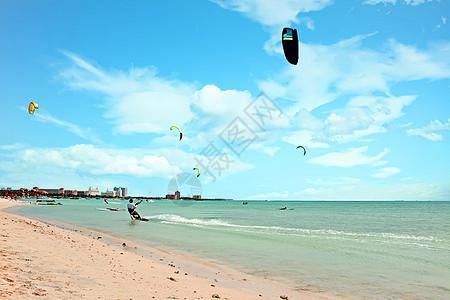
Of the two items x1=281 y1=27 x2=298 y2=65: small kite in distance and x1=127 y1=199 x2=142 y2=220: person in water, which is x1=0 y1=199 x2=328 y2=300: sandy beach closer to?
x1=281 y1=27 x2=298 y2=65: small kite in distance

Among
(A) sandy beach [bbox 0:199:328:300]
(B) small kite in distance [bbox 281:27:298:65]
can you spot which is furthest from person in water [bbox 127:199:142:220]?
(B) small kite in distance [bbox 281:27:298:65]

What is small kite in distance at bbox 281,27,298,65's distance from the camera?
987 cm

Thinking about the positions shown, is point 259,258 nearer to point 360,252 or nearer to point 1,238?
point 360,252

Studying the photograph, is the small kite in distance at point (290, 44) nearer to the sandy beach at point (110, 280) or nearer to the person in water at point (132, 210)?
the sandy beach at point (110, 280)

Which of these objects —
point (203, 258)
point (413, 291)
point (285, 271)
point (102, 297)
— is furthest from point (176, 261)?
point (413, 291)

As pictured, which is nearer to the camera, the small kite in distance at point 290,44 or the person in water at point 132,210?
the small kite in distance at point 290,44

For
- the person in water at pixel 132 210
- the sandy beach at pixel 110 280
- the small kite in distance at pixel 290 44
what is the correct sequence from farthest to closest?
the person in water at pixel 132 210
the small kite in distance at pixel 290 44
the sandy beach at pixel 110 280

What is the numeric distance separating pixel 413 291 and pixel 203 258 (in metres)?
7.15

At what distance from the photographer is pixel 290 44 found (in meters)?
10.4

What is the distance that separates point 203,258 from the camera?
40.5 feet

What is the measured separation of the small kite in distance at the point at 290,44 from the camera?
32.4ft

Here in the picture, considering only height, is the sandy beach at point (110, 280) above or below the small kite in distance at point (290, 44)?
below

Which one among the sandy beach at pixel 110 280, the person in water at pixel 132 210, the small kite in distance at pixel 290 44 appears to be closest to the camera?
the sandy beach at pixel 110 280

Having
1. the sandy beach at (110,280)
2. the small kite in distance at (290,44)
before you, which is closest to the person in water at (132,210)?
the sandy beach at (110,280)
